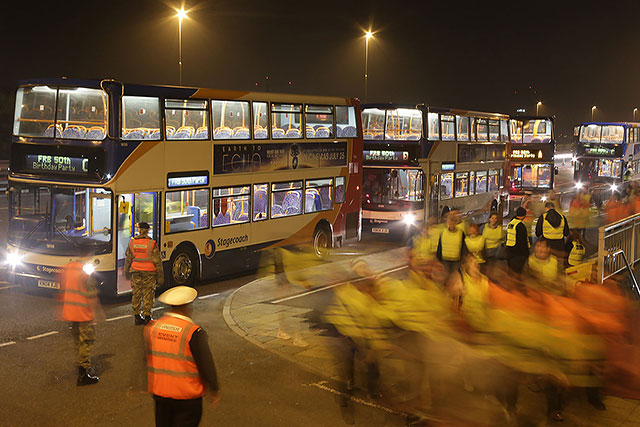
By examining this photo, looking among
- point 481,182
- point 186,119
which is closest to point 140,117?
point 186,119

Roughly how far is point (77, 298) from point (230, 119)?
7.35 metres

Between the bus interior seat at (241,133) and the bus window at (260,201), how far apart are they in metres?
1.11

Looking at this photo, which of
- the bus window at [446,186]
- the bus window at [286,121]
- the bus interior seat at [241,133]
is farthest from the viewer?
the bus window at [446,186]

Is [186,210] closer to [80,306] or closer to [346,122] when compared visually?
[80,306]

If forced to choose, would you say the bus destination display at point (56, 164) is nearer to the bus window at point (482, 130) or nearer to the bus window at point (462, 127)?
the bus window at point (462, 127)

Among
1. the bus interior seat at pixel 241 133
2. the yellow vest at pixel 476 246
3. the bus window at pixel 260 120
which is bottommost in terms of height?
the yellow vest at pixel 476 246

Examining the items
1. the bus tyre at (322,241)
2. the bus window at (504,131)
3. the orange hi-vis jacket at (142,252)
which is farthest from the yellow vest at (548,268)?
the bus window at (504,131)

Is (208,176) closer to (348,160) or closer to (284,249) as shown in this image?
(284,249)

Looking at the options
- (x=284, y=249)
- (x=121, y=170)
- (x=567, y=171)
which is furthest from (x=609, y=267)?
(x=567, y=171)

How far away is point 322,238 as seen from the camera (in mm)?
18969

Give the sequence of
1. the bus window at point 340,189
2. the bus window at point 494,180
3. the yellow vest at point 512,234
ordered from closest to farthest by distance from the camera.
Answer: the yellow vest at point 512,234 < the bus window at point 340,189 < the bus window at point 494,180

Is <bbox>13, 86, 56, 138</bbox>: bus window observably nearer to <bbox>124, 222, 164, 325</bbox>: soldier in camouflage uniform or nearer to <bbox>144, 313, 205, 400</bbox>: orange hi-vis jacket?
<bbox>124, 222, 164, 325</bbox>: soldier in camouflage uniform

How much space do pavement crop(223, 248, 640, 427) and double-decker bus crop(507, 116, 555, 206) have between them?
1801 centimetres

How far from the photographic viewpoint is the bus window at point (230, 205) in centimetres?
1517
